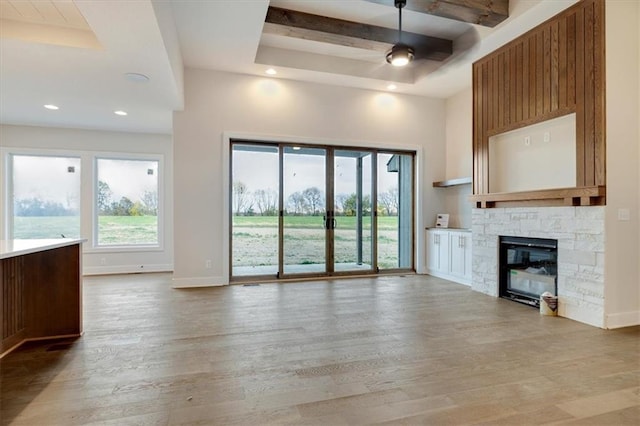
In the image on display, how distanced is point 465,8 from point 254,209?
13.3 ft

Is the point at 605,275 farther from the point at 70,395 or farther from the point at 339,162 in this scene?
the point at 70,395

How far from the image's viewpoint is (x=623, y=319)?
11.1 ft

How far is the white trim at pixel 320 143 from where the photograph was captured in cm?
529

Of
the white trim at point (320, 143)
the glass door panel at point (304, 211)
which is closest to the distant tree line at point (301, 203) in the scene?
the glass door panel at point (304, 211)

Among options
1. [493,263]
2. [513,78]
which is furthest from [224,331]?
[513,78]

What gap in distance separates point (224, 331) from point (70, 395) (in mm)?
1300

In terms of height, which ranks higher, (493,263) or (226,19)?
(226,19)

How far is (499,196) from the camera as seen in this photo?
4461 mm

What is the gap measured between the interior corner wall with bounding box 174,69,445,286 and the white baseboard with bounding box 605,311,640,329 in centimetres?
398

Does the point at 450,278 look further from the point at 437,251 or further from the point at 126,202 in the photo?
the point at 126,202

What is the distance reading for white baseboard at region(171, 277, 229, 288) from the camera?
16.7ft

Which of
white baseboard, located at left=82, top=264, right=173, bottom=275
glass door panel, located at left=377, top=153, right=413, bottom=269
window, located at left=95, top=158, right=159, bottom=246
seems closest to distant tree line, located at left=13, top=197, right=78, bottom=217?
window, located at left=95, top=158, right=159, bottom=246

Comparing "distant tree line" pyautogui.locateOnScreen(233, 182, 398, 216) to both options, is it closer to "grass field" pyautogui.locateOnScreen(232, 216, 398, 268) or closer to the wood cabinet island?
"grass field" pyautogui.locateOnScreen(232, 216, 398, 268)

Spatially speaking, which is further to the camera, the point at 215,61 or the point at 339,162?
the point at 339,162
